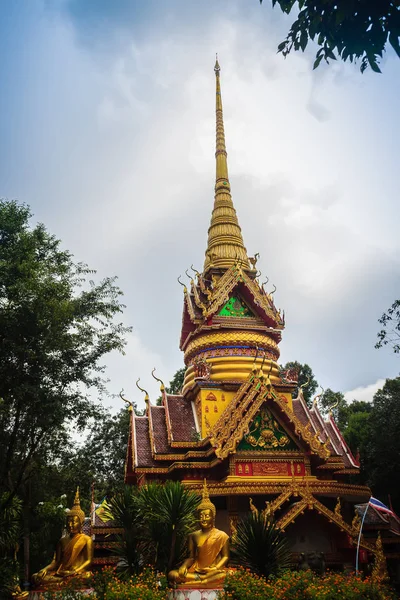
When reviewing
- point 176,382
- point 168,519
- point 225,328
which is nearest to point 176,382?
point 176,382

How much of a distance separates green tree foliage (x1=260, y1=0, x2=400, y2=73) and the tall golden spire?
1561 centimetres

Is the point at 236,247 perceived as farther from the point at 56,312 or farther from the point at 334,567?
the point at 334,567

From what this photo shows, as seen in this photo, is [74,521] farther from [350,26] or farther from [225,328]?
[225,328]

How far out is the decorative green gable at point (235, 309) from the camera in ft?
66.2

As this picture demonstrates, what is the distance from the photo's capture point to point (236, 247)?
22.5 meters

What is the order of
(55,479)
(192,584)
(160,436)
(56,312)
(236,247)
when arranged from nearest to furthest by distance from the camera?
(192,584) < (56,312) < (160,436) < (236,247) < (55,479)

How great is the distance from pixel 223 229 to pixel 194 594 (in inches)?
658

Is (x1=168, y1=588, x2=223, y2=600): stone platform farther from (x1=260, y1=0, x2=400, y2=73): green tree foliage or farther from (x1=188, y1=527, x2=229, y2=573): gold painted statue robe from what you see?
(x1=260, y1=0, x2=400, y2=73): green tree foliage

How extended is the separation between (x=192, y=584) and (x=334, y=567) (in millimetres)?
8451

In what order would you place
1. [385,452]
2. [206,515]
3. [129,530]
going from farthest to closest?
1. [385,452]
2. [129,530]
3. [206,515]

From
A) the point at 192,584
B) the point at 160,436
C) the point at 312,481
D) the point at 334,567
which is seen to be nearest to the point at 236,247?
the point at 160,436

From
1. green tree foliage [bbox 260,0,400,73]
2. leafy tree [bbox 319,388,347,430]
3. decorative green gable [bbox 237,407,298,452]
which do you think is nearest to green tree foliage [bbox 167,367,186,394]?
leafy tree [bbox 319,388,347,430]

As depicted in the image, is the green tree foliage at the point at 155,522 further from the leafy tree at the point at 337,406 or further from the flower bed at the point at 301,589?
the leafy tree at the point at 337,406

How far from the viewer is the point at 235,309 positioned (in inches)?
802
